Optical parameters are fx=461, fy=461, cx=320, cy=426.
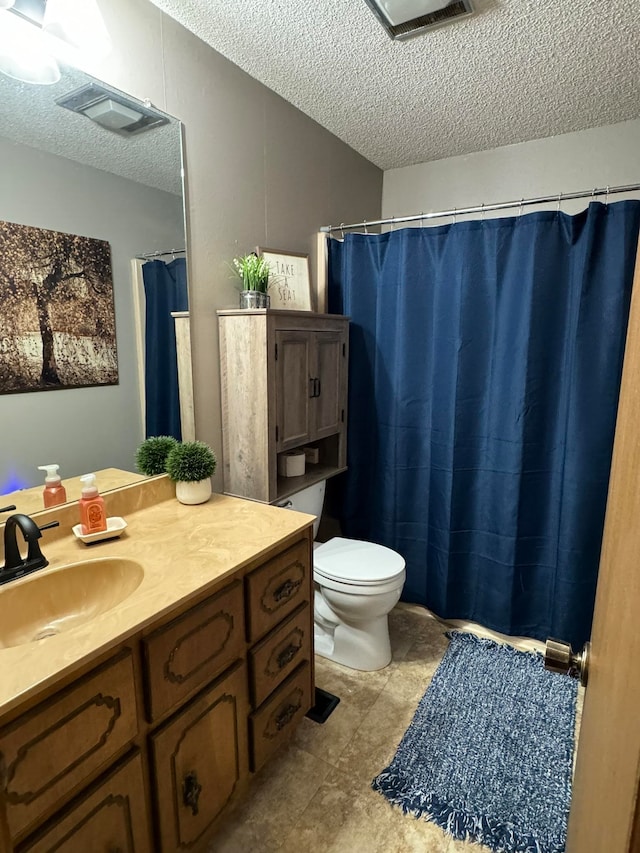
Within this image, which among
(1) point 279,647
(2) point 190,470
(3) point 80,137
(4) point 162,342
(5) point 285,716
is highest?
(3) point 80,137

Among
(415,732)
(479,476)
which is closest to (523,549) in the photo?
(479,476)

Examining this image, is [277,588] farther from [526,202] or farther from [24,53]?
[526,202]

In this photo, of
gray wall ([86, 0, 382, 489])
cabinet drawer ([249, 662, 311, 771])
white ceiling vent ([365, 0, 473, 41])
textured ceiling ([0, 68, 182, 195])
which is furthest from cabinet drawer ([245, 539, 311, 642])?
white ceiling vent ([365, 0, 473, 41])

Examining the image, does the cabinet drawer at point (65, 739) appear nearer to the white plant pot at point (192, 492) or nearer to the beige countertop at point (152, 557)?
the beige countertop at point (152, 557)

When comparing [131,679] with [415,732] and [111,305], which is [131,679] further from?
[415,732]

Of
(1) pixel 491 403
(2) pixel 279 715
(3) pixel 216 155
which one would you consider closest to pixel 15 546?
(2) pixel 279 715

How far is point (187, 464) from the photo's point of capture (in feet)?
5.04

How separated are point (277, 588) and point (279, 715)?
0.41 m

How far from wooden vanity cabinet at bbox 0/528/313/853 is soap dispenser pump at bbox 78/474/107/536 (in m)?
0.42

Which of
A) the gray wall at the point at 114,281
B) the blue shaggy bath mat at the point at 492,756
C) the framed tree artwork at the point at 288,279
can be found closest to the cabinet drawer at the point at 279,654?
the blue shaggy bath mat at the point at 492,756

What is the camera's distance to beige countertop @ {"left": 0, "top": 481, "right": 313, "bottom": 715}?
2.62 feet

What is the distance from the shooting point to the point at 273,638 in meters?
1.33

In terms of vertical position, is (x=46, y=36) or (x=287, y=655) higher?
(x=46, y=36)

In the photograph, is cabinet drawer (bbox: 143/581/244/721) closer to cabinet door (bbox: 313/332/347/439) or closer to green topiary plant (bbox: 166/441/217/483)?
green topiary plant (bbox: 166/441/217/483)
